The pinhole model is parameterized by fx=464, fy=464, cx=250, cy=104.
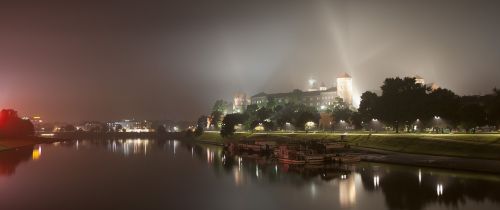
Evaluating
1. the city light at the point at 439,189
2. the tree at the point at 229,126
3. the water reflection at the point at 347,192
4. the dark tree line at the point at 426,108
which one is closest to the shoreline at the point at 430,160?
the city light at the point at 439,189

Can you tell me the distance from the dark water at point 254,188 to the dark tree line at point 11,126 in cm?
9749

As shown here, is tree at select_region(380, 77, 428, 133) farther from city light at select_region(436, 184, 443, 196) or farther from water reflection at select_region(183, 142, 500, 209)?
city light at select_region(436, 184, 443, 196)

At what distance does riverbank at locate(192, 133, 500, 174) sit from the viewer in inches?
2191

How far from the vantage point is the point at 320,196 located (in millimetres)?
42906

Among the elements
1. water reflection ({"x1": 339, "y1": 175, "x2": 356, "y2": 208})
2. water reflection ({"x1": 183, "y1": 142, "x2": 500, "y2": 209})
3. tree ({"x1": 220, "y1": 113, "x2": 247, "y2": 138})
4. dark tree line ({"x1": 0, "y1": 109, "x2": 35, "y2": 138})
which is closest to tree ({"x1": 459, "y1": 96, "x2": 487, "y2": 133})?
water reflection ({"x1": 183, "y1": 142, "x2": 500, "y2": 209})

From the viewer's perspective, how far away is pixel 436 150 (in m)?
66.6

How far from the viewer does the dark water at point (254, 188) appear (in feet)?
131

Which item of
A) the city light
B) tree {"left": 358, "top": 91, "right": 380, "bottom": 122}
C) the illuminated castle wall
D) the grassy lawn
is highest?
the illuminated castle wall

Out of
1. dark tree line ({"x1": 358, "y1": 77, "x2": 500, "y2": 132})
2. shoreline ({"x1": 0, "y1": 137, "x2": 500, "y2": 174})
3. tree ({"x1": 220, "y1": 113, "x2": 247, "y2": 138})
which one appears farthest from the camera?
tree ({"x1": 220, "y1": 113, "x2": 247, "y2": 138})

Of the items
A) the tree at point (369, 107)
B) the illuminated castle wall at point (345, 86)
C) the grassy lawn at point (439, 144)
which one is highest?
the illuminated castle wall at point (345, 86)

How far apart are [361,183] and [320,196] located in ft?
26.4

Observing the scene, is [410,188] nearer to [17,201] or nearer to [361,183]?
[361,183]

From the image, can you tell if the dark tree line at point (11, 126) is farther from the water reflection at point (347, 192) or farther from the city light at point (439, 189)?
the city light at point (439, 189)

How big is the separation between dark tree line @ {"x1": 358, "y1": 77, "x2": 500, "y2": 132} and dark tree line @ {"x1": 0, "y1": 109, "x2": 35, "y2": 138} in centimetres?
11952
